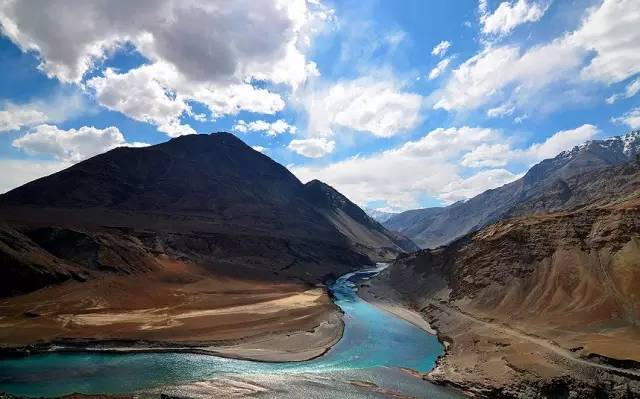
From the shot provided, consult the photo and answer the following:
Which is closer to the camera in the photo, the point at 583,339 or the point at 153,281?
the point at 583,339

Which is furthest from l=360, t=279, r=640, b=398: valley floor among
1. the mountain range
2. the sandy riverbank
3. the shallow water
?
the sandy riverbank

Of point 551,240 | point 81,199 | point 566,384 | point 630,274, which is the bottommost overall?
point 566,384

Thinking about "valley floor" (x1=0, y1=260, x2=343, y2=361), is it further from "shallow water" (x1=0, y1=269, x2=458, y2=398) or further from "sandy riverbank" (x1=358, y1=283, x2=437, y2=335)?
"sandy riverbank" (x1=358, y1=283, x2=437, y2=335)

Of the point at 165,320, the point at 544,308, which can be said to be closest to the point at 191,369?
the point at 165,320

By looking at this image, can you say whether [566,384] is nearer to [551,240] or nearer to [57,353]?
[551,240]

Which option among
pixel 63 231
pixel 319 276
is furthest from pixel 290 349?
pixel 319 276

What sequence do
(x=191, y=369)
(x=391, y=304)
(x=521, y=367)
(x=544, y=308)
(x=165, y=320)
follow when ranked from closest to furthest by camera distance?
→ (x=521, y=367)
(x=191, y=369)
(x=544, y=308)
(x=165, y=320)
(x=391, y=304)

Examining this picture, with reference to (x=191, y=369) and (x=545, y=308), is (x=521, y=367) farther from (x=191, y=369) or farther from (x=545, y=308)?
(x=191, y=369)
